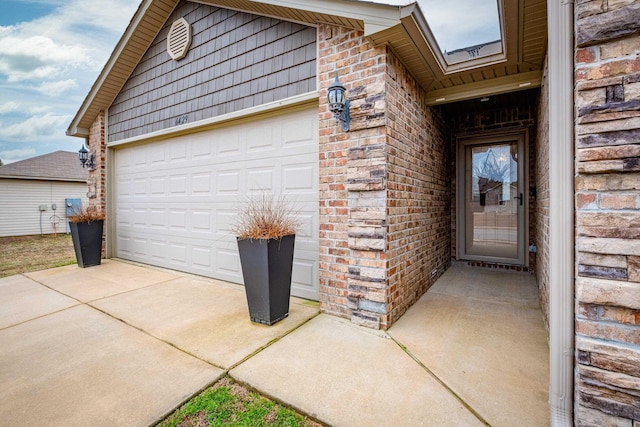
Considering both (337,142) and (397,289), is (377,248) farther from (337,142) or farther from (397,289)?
(337,142)

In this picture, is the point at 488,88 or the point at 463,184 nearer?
the point at 488,88

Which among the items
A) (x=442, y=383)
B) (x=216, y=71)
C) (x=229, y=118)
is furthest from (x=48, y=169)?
(x=442, y=383)

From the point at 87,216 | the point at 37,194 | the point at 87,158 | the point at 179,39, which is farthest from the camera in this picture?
the point at 37,194

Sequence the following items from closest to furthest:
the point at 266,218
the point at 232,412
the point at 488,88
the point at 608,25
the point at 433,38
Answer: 1. the point at 608,25
2. the point at 232,412
3. the point at 433,38
4. the point at 266,218
5. the point at 488,88

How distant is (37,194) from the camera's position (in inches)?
496

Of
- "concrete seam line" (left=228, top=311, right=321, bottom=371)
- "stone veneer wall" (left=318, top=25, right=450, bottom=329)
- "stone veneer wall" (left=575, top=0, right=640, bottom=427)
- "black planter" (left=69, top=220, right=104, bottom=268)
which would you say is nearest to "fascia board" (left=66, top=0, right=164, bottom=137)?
"black planter" (left=69, top=220, right=104, bottom=268)

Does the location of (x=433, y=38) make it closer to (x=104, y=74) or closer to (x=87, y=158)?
(x=104, y=74)

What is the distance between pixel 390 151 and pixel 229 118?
91.4 inches

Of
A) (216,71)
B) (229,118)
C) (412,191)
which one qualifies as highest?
(216,71)

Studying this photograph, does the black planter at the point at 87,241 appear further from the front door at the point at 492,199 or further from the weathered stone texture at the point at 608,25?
the weathered stone texture at the point at 608,25

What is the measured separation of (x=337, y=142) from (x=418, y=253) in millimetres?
1639

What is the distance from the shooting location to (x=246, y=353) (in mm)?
2215

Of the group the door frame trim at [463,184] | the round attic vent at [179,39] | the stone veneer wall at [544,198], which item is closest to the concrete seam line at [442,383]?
the stone veneer wall at [544,198]

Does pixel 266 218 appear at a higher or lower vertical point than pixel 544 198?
lower
